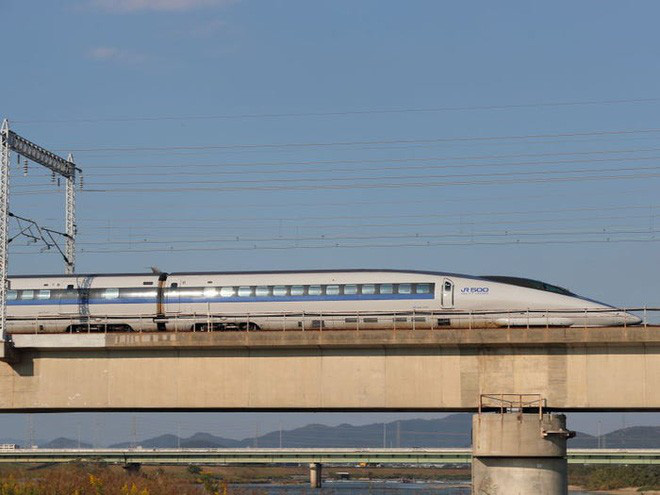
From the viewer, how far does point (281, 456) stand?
148 m

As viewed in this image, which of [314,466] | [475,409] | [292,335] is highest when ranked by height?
[292,335]

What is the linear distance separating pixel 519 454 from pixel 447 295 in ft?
50.2

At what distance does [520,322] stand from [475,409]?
9.74 m

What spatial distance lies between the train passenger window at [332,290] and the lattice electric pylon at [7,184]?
39.1 feet

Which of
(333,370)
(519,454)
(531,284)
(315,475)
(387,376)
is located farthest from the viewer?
(315,475)

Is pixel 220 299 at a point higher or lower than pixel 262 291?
lower

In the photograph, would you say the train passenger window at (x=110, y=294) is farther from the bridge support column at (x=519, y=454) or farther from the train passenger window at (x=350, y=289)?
the bridge support column at (x=519, y=454)

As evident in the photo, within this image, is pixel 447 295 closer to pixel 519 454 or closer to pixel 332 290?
pixel 332 290

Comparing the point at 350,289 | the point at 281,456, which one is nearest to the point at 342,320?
the point at 350,289

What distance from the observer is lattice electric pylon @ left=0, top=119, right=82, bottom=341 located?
43531mm

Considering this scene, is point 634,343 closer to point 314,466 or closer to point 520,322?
point 520,322

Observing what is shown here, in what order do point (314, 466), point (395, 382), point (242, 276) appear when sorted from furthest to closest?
point (314, 466) → point (242, 276) → point (395, 382)

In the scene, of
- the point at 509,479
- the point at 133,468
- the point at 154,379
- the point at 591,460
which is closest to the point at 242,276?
the point at 154,379

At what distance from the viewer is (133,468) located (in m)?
148
